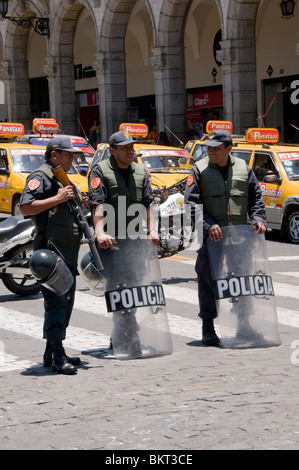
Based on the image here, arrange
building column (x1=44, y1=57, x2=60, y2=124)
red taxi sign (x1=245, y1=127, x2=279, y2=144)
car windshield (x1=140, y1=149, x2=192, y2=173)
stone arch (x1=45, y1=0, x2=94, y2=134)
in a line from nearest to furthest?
red taxi sign (x1=245, y1=127, x2=279, y2=144) → car windshield (x1=140, y1=149, x2=192, y2=173) → stone arch (x1=45, y1=0, x2=94, y2=134) → building column (x1=44, y1=57, x2=60, y2=124)

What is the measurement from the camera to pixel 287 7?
26.0m

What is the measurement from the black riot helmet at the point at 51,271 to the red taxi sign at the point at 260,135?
1113cm

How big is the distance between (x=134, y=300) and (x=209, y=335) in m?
0.92

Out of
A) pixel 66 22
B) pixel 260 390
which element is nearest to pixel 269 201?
pixel 260 390

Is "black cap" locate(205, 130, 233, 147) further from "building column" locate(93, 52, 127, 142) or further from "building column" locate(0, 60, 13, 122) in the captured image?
"building column" locate(0, 60, 13, 122)

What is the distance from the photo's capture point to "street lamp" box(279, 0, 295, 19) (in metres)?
25.9

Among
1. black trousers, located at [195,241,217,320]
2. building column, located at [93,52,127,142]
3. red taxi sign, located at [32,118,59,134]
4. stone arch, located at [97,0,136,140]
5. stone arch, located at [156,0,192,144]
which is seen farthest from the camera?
building column, located at [93,52,127,142]

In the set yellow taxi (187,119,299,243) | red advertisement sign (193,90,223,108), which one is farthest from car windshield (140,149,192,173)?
red advertisement sign (193,90,223,108)

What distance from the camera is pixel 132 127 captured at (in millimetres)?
21422

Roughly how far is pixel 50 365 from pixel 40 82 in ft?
117

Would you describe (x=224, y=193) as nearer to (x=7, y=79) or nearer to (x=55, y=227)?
(x=55, y=227)

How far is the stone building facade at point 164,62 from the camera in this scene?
84.9 ft

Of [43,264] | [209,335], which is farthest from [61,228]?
[209,335]

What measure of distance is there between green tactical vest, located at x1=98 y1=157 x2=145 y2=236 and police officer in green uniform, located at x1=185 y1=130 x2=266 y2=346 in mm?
552
